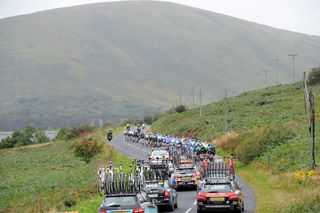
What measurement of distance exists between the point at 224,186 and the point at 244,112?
2992 inches

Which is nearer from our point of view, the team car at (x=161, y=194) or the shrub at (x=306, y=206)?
the shrub at (x=306, y=206)

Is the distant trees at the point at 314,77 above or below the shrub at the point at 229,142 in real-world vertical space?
above

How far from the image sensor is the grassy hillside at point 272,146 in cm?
3110

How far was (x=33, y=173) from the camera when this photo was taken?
72.4 meters

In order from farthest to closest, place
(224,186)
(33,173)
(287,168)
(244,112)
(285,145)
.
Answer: (244,112) < (33,173) < (285,145) < (287,168) < (224,186)

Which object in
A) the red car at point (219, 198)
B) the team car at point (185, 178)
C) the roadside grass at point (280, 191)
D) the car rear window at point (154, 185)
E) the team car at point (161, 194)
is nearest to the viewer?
the red car at point (219, 198)

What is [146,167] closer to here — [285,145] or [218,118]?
[285,145]

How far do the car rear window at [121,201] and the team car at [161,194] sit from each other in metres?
6.53

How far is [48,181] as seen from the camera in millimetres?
60500

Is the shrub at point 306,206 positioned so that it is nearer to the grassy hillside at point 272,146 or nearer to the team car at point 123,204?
the grassy hillside at point 272,146

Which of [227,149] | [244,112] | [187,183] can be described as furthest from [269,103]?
[187,183]

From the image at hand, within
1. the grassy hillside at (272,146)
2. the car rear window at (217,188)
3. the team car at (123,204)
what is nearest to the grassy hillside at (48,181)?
the car rear window at (217,188)

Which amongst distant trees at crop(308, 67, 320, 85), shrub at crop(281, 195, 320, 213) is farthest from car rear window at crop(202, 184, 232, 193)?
distant trees at crop(308, 67, 320, 85)

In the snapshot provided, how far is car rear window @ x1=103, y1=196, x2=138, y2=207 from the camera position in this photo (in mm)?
20734
